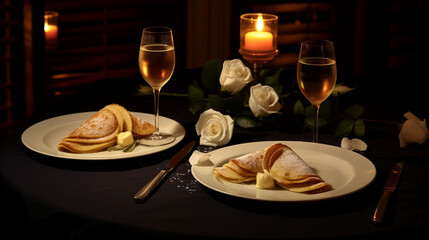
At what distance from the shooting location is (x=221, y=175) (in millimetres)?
1195

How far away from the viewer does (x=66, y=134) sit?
148 centimetres

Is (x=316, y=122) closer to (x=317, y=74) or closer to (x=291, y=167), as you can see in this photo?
(x=317, y=74)

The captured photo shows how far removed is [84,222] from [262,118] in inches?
26.7

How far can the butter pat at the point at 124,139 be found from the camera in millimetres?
1373

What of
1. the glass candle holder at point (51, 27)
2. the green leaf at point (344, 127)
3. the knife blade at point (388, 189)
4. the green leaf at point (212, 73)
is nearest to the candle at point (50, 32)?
the glass candle holder at point (51, 27)

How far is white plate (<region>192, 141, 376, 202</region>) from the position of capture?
110cm

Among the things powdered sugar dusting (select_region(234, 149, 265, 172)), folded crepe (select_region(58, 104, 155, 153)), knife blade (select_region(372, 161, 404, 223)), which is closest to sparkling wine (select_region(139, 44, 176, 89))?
folded crepe (select_region(58, 104, 155, 153))

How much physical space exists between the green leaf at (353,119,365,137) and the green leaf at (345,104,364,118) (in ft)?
0.23

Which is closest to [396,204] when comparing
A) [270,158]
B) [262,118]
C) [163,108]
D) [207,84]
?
[270,158]

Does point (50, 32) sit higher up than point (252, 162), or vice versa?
point (50, 32)

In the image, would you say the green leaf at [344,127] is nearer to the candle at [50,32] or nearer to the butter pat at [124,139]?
the butter pat at [124,139]

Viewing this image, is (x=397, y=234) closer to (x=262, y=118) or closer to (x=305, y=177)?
(x=305, y=177)

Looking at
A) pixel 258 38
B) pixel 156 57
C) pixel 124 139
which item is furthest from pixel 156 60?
pixel 258 38

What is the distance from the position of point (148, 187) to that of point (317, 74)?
46cm
